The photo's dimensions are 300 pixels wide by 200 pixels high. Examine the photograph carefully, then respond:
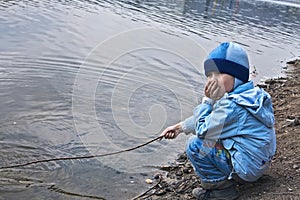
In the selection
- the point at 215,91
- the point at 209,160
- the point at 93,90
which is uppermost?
the point at 215,91

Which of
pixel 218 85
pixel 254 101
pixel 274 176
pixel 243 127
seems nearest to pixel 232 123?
pixel 243 127

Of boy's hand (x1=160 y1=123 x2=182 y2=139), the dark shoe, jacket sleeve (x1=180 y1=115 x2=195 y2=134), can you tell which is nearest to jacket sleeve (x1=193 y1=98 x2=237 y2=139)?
jacket sleeve (x1=180 y1=115 x2=195 y2=134)

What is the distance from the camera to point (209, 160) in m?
3.64

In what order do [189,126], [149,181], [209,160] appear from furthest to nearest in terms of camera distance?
1. [149,181]
2. [189,126]
3. [209,160]

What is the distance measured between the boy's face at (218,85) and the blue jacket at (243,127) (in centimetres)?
8

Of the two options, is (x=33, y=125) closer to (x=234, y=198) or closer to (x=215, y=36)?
(x=234, y=198)

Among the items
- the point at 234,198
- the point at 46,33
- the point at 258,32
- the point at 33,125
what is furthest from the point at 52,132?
the point at 258,32

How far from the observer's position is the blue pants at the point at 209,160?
3551mm

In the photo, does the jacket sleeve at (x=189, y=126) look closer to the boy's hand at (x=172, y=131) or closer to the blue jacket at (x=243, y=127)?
the boy's hand at (x=172, y=131)

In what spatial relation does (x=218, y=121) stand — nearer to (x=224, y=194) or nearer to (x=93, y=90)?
(x=224, y=194)

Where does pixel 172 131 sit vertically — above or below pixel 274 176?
above

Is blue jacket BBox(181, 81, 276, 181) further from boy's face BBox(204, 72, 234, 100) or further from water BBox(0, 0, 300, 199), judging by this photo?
water BBox(0, 0, 300, 199)

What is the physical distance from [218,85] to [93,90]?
487 centimetres

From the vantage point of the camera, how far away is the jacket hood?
332 centimetres
